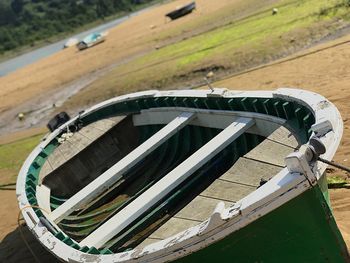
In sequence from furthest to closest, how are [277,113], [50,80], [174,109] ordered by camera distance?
[50,80] < [174,109] < [277,113]

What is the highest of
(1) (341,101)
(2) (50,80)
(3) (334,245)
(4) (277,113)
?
(4) (277,113)

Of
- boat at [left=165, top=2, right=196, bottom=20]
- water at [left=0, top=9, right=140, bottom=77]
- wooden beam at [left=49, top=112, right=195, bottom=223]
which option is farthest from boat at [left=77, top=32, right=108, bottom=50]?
wooden beam at [left=49, top=112, right=195, bottom=223]

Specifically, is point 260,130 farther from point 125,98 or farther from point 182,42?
point 182,42

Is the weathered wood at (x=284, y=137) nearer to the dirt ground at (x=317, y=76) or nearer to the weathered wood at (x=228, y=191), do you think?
the weathered wood at (x=228, y=191)

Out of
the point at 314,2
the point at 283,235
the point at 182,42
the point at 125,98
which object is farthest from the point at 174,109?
the point at 182,42

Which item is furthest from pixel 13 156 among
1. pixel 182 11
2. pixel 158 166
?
pixel 182 11

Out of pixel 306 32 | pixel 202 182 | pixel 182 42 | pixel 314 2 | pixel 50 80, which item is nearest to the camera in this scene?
pixel 202 182

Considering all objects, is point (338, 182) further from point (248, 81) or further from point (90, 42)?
point (90, 42)
